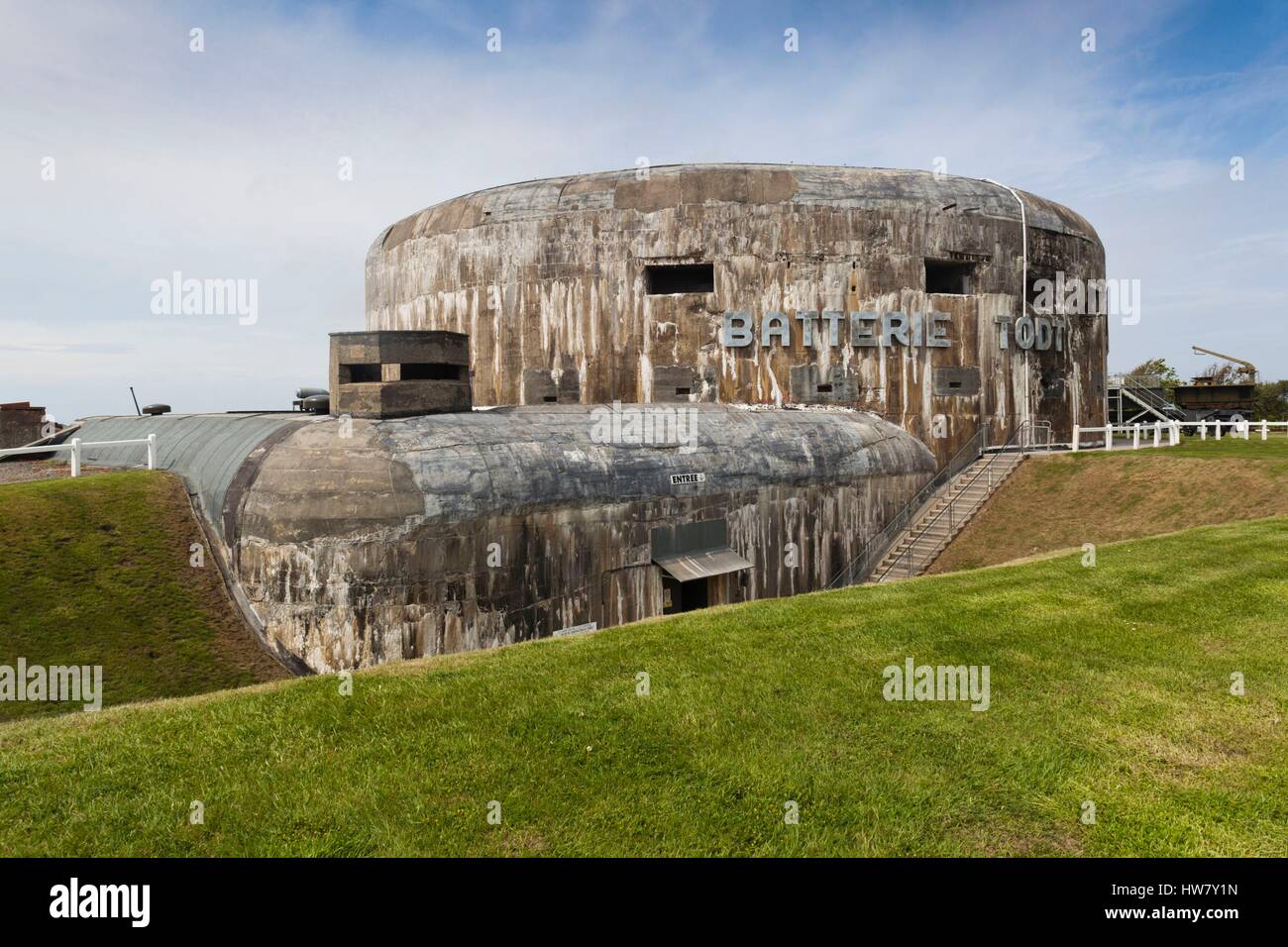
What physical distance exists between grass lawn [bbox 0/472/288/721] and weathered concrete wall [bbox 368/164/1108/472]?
1279cm

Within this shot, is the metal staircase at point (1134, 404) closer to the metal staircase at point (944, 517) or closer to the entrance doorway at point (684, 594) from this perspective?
the metal staircase at point (944, 517)

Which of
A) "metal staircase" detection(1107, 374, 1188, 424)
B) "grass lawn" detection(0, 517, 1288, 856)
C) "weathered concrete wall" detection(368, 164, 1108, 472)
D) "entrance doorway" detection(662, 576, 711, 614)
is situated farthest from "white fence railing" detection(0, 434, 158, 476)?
"metal staircase" detection(1107, 374, 1188, 424)

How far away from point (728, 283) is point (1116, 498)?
1218 cm

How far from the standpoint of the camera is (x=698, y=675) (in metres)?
7.72

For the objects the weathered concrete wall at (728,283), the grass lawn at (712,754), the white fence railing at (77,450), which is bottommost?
the grass lawn at (712,754)

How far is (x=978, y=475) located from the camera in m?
26.1

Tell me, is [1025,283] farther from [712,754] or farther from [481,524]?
[712,754]

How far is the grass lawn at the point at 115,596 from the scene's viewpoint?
41.9 feet

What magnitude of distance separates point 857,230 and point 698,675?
71.4 feet

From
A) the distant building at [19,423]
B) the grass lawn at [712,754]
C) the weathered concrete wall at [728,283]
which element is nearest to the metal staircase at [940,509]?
the weathered concrete wall at [728,283]

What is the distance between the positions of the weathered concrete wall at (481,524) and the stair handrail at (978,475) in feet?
11.6
